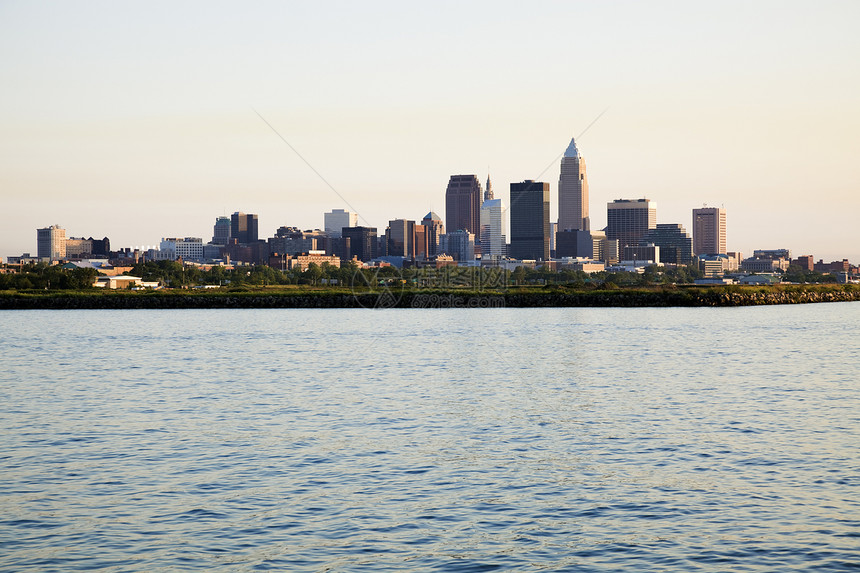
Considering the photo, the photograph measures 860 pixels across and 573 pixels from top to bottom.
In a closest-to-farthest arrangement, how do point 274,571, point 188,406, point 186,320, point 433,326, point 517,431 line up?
1. point 274,571
2. point 517,431
3. point 188,406
4. point 433,326
5. point 186,320

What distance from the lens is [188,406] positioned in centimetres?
3164

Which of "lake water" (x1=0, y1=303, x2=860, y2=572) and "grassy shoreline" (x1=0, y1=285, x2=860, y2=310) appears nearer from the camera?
"lake water" (x1=0, y1=303, x2=860, y2=572)

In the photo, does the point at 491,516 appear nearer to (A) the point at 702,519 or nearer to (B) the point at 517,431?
(A) the point at 702,519

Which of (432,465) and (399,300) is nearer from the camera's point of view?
(432,465)

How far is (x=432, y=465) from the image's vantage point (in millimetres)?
21641

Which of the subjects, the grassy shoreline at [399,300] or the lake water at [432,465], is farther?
the grassy shoreline at [399,300]

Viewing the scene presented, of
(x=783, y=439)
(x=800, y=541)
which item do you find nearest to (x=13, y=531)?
(x=800, y=541)

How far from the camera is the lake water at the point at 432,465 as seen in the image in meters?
15.3

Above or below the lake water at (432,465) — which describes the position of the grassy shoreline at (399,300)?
above

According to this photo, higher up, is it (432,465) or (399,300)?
(399,300)

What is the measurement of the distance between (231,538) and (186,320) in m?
82.9

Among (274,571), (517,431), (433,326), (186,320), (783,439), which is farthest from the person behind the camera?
(186,320)

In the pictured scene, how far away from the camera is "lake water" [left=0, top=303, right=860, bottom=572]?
1531 centimetres

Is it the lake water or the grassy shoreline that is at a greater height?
the grassy shoreline
